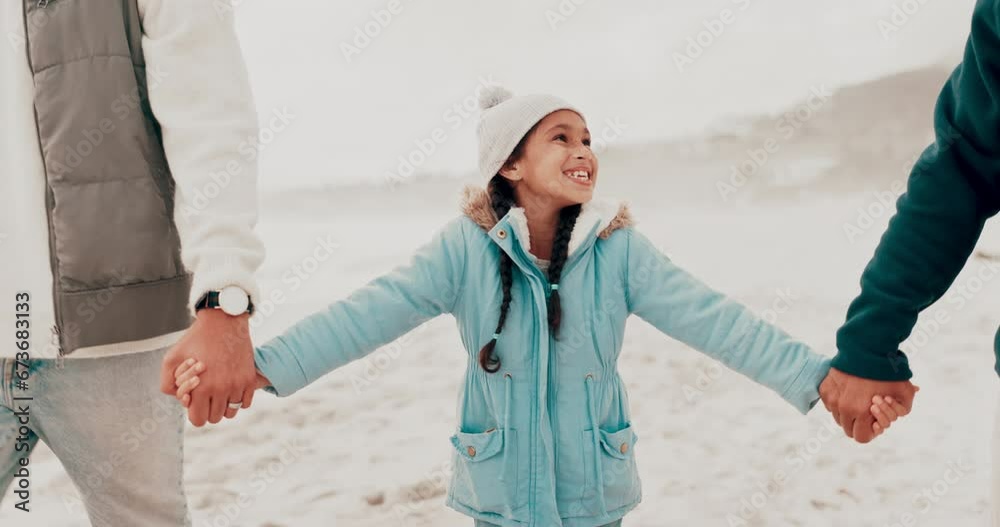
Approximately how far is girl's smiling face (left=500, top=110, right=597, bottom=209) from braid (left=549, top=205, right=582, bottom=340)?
0.02m

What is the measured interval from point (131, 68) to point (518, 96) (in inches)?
28.9

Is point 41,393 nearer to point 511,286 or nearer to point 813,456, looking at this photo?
point 511,286

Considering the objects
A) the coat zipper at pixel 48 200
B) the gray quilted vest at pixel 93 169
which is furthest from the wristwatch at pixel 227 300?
the coat zipper at pixel 48 200

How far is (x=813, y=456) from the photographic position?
2.93m

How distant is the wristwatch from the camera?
4.30ft

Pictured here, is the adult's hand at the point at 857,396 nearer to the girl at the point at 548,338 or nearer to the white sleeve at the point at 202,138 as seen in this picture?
the girl at the point at 548,338

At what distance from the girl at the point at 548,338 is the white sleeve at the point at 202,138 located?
22 centimetres

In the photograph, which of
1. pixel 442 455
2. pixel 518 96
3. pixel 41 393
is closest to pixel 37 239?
pixel 41 393

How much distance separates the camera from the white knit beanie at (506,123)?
5.52 feet

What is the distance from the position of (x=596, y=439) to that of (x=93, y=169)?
97 cm

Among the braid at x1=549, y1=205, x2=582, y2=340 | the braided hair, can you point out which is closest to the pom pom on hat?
the braided hair

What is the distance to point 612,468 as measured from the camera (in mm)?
1567

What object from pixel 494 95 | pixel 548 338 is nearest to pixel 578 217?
pixel 548 338

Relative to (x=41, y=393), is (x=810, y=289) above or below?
below
